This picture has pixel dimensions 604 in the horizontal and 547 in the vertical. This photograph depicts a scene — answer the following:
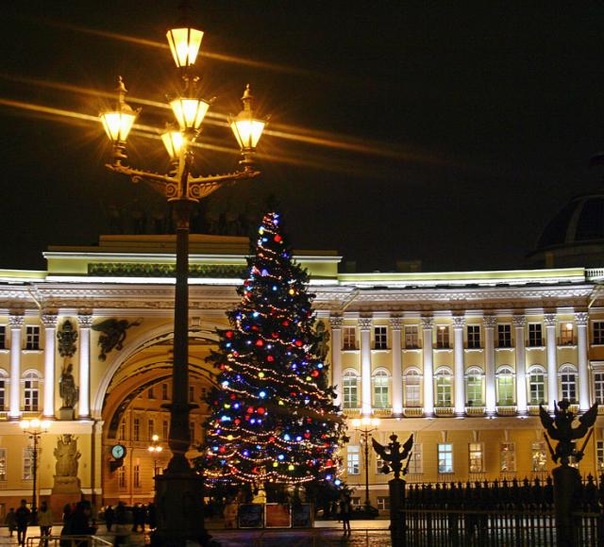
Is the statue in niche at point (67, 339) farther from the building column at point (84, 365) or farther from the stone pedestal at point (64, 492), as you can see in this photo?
the stone pedestal at point (64, 492)

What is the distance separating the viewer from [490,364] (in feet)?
256

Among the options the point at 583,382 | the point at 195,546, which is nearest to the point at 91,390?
the point at 583,382

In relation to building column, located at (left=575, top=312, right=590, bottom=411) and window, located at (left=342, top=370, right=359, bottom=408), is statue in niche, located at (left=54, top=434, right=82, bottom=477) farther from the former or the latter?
building column, located at (left=575, top=312, right=590, bottom=411)

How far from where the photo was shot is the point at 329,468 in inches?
2228

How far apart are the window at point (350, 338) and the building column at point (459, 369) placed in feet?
17.0

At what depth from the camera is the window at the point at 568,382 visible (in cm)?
7731

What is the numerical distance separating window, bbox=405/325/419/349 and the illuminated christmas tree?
20135 mm

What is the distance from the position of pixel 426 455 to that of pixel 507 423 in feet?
14.6

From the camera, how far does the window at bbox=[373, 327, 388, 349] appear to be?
78.5m

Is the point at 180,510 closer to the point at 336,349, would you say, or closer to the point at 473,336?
the point at 336,349

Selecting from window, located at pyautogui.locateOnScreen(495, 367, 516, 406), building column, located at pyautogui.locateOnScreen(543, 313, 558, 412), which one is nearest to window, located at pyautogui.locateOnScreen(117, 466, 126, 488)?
window, located at pyautogui.locateOnScreen(495, 367, 516, 406)

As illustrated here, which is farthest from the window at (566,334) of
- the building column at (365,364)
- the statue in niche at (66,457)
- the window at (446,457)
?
the statue in niche at (66,457)

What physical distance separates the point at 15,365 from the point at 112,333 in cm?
509

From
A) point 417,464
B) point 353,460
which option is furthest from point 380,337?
point 417,464
